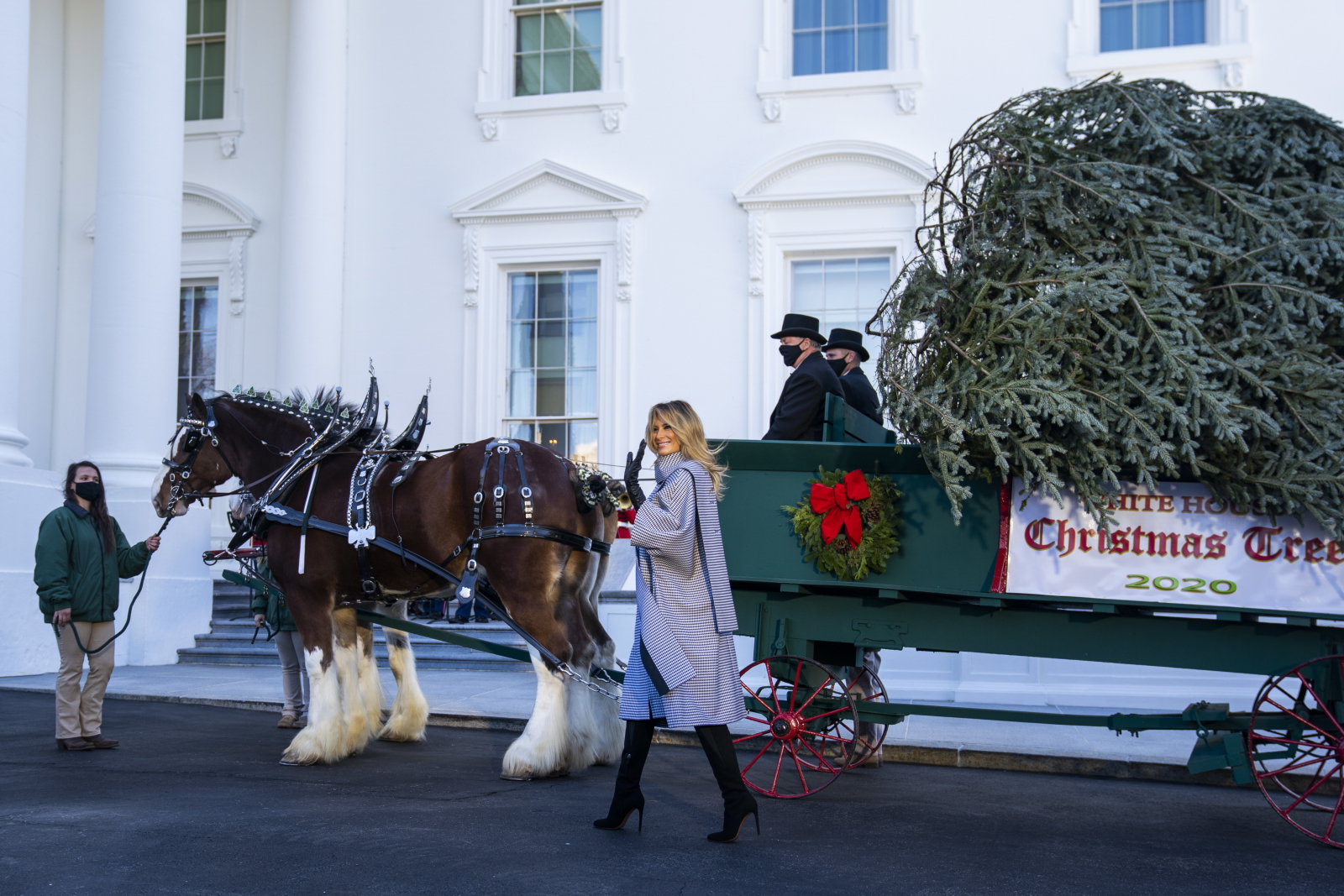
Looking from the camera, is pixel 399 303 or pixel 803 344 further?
pixel 399 303

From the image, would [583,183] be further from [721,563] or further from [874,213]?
[721,563]

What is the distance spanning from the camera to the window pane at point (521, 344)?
519 inches

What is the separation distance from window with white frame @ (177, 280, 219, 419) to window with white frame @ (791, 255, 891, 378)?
6.81 metres

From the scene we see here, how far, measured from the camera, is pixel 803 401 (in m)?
6.33

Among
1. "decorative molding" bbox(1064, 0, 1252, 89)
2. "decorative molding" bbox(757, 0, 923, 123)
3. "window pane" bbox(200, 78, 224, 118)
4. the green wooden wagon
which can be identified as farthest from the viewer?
"window pane" bbox(200, 78, 224, 118)

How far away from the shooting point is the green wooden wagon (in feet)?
17.6

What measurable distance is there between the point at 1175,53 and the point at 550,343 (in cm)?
694

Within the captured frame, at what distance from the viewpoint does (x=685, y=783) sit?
21.1ft

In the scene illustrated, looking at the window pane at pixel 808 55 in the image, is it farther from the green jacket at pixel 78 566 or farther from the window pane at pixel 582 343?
the green jacket at pixel 78 566

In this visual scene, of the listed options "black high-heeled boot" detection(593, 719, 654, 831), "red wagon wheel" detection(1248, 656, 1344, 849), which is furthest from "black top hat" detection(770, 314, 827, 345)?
"red wagon wheel" detection(1248, 656, 1344, 849)

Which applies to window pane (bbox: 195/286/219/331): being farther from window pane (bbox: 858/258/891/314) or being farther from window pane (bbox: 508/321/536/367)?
window pane (bbox: 858/258/891/314)

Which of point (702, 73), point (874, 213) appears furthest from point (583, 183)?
point (874, 213)

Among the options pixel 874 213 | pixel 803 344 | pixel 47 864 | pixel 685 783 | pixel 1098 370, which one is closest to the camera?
pixel 47 864

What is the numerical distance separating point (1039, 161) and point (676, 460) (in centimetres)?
212
